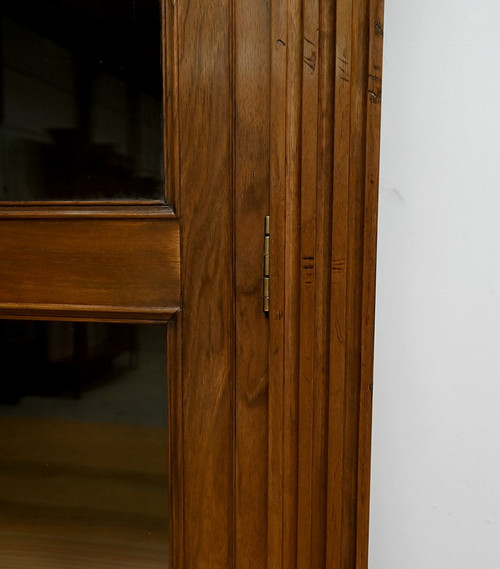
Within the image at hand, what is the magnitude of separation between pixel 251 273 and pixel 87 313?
203mm

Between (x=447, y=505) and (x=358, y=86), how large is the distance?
0.48m

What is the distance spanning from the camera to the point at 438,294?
61cm

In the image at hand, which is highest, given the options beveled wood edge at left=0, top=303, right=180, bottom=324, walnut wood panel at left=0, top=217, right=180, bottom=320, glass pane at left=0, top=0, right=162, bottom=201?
glass pane at left=0, top=0, right=162, bottom=201

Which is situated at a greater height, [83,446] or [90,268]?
[90,268]

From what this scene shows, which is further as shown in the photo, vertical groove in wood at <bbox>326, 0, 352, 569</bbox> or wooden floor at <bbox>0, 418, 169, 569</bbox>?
wooden floor at <bbox>0, 418, 169, 569</bbox>

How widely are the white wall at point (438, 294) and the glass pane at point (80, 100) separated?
27 centimetres

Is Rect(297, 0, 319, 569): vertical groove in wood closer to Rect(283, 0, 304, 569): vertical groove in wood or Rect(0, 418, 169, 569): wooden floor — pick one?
Rect(283, 0, 304, 569): vertical groove in wood

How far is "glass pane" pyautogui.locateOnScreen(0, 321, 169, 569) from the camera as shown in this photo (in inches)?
26.0

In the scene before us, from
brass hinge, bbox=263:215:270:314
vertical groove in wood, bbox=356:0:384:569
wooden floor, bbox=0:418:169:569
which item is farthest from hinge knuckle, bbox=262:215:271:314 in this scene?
wooden floor, bbox=0:418:169:569

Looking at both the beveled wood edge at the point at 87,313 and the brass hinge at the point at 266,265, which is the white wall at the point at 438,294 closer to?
the brass hinge at the point at 266,265

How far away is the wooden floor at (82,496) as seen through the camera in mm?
667

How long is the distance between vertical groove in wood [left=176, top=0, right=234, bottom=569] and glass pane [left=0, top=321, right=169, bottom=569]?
4cm

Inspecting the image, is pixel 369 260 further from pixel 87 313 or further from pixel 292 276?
pixel 87 313

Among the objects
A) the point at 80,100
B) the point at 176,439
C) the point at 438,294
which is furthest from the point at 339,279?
the point at 80,100
